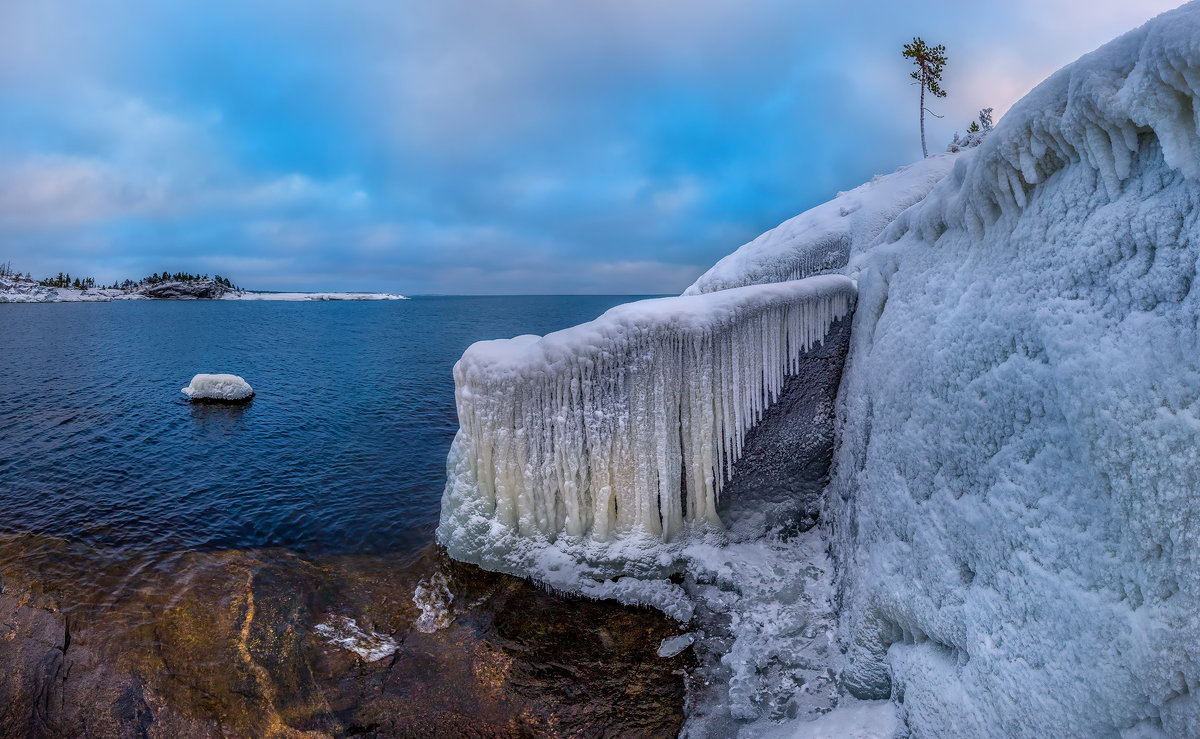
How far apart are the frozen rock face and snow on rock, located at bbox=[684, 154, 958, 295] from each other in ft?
21.5

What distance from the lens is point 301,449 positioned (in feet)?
52.5

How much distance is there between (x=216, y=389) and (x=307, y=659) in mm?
21109

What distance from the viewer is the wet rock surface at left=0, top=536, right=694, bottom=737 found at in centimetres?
535

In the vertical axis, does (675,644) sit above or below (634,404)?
below

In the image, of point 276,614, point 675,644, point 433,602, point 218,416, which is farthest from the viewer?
point 218,416

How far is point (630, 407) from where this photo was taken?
682 cm

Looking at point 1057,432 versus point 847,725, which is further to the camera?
point 847,725

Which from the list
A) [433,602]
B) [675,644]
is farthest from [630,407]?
[433,602]

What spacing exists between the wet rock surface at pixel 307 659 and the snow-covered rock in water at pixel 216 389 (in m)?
15.9

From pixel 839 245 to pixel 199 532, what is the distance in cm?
1537

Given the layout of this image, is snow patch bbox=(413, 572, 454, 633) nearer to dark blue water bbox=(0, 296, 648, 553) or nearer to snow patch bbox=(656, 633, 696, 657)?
dark blue water bbox=(0, 296, 648, 553)

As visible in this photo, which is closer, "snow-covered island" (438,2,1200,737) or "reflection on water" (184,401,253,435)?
"snow-covered island" (438,2,1200,737)

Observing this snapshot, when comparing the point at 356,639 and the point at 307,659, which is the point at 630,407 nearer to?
the point at 356,639

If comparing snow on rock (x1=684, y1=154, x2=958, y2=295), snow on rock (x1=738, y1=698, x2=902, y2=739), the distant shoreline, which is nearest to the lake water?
snow on rock (x1=738, y1=698, x2=902, y2=739)
